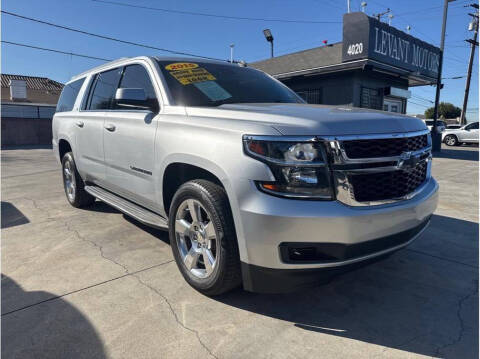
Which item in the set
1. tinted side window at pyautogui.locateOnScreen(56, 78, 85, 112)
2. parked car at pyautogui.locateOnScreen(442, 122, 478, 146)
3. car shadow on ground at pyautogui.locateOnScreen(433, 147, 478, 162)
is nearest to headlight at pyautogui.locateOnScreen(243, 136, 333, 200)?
tinted side window at pyautogui.locateOnScreen(56, 78, 85, 112)

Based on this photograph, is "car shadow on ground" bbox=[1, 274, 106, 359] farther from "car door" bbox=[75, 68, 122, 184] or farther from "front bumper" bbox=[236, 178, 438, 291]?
"car door" bbox=[75, 68, 122, 184]

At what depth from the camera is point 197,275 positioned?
2.70 metres

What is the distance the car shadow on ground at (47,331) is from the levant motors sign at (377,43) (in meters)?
12.2

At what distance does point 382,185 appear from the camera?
229cm

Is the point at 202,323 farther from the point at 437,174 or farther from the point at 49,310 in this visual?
the point at 437,174

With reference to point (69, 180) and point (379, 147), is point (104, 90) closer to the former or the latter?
point (69, 180)

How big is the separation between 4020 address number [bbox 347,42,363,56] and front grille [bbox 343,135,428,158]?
11028 mm

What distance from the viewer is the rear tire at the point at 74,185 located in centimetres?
499

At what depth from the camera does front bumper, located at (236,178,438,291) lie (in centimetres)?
206

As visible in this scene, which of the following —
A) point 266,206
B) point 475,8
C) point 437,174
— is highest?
point 475,8

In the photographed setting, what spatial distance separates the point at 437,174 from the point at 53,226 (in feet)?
29.6

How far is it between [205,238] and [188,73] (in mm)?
1627

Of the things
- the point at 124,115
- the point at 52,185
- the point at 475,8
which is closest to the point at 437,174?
the point at 124,115

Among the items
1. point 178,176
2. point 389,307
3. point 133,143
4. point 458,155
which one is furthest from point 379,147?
point 458,155
